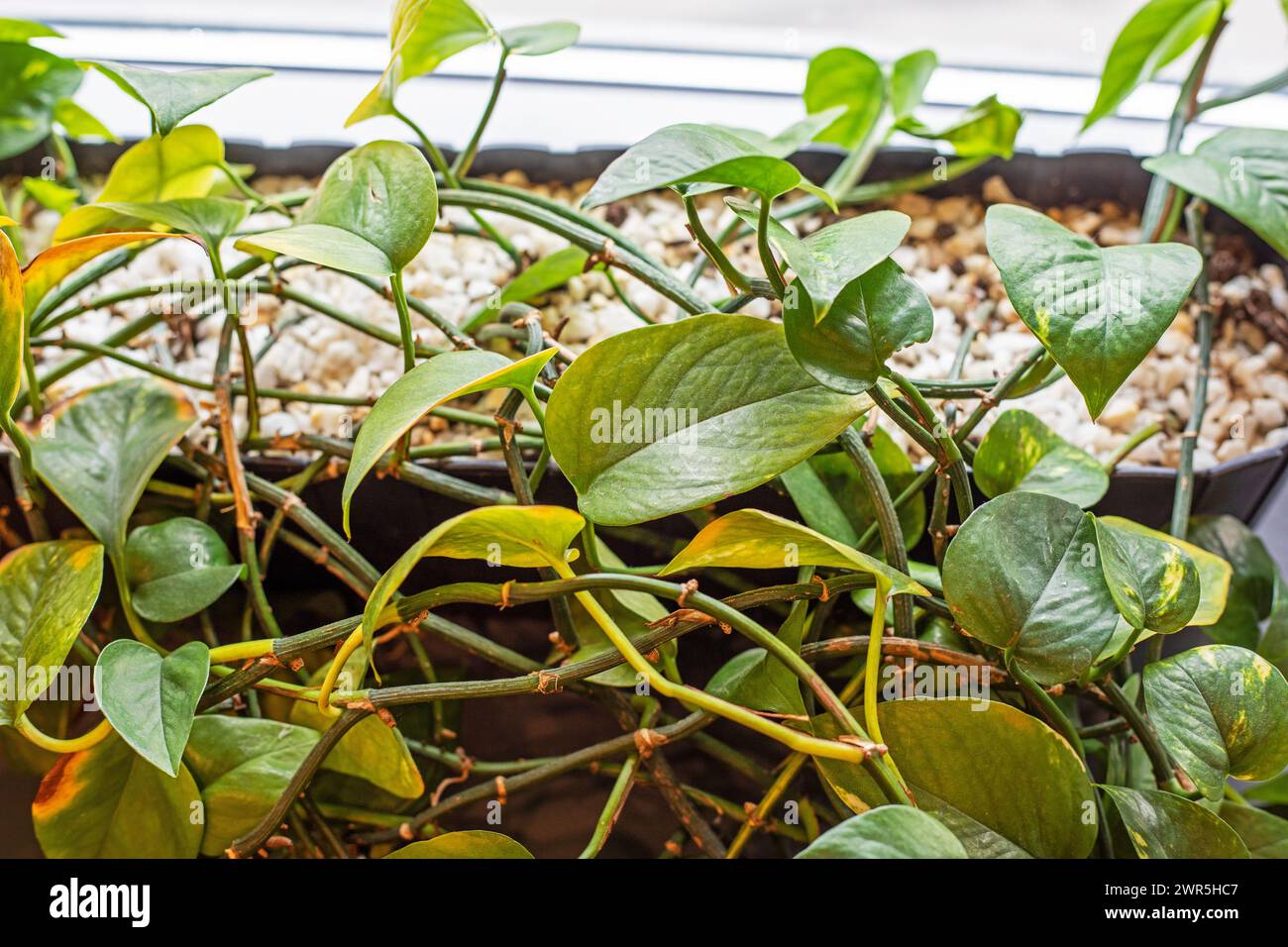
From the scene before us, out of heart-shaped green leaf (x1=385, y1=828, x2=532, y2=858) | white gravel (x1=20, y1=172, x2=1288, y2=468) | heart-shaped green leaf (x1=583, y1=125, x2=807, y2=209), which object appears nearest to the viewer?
heart-shaped green leaf (x1=583, y1=125, x2=807, y2=209)

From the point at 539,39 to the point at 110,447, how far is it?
37 cm

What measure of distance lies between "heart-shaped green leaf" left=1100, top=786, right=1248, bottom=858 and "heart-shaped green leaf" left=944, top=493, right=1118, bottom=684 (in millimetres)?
72

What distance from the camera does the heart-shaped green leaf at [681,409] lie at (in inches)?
14.9

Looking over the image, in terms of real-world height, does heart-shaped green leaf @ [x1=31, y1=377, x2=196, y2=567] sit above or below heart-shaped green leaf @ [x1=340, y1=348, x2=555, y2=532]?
below

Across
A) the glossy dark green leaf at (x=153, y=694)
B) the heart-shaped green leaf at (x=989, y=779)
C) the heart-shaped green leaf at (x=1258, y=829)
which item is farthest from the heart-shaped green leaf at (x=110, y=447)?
the heart-shaped green leaf at (x=1258, y=829)

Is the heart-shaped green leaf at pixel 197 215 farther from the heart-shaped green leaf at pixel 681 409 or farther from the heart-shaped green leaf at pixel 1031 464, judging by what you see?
the heart-shaped green leaf at pixel 1031 464

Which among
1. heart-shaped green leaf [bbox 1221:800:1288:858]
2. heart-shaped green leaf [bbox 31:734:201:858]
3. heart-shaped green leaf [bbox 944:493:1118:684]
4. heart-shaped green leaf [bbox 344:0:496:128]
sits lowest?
heart-shaped green leaf [bbox 31:734:201:858]

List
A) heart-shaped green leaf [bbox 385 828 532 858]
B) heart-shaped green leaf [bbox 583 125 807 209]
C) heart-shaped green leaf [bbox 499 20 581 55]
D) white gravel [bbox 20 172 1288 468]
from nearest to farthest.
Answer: heart-shaped green leaf [bbox 583 125 807 209] → heart-shaped green leaf [bbox 385 828 532 858] → heart-shaped green leaf [bbox 499 20 581 55] → white gravel [bbox 20 172 1288 468]

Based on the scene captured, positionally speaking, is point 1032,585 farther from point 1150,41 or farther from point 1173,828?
point 1150,41

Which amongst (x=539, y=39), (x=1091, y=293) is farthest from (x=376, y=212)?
(x=1091, y=293)

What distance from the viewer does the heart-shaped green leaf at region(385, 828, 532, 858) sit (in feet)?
1.42

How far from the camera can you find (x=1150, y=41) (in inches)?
25.0

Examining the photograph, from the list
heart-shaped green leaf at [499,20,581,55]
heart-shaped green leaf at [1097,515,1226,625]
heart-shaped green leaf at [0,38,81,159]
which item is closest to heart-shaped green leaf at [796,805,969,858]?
heart-shaped green leaf at [1097,515,1226,625]

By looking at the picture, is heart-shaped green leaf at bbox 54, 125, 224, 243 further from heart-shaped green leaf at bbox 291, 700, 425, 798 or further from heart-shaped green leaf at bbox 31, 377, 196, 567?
heart-shaped green leaf at bbox 291, 700, 425, 798
